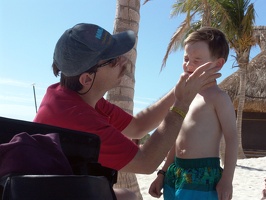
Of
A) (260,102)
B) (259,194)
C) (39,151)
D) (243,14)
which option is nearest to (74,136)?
(39,151)

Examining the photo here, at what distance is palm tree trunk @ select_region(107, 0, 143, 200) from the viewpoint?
488 cm

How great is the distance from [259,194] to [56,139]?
27.3 feet

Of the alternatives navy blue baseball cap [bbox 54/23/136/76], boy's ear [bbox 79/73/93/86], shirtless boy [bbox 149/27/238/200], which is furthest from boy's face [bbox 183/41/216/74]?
boy's ear [bbox 79/73/93/86]

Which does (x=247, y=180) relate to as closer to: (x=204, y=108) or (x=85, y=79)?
(x=204, y=108)

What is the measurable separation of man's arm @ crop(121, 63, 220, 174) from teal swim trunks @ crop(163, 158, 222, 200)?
0.52 meters

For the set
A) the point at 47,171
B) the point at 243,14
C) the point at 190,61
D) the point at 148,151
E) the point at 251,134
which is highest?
the point at 243,14

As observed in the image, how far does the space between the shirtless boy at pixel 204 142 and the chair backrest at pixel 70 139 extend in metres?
1.16

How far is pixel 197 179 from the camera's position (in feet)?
8.46

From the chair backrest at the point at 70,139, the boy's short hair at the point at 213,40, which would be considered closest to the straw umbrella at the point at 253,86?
the boy's short hair at the point at 213,40

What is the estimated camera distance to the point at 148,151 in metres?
2.12

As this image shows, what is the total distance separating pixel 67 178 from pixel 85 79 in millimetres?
1227

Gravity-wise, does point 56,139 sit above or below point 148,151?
above

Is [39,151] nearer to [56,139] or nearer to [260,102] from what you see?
[56,139]

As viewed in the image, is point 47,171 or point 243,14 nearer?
point 47,171
